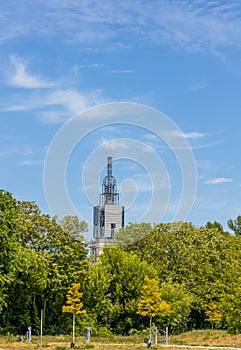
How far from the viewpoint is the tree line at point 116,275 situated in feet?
161

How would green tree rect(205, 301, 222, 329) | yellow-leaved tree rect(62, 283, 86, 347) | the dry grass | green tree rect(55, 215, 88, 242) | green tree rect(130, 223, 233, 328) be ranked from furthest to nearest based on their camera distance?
green tree rect(130, 223, 233, 328), green tree rect(205, 301, 222, 329), green tree rect(55, 215, 88, 242), the dry grass, yellow-leaved tree rect(62, 283, 86, 347)

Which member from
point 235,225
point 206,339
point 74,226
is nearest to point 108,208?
point 74,226

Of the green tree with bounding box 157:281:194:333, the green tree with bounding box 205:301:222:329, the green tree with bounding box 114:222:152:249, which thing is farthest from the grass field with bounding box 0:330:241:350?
the green tree with bounding box 114:222:152:249

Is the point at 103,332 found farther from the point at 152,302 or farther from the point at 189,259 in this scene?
the point at 189,259

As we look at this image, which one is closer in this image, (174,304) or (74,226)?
(74,226)

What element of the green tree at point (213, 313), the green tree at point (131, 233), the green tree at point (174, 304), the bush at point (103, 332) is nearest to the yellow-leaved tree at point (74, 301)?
the bush at point (103, 332)

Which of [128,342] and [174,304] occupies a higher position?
[174,304]

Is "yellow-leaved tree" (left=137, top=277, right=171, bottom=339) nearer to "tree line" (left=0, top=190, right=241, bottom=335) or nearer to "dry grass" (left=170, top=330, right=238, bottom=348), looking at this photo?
"tree line" (left=0, top=190, right=241, bottom=335)

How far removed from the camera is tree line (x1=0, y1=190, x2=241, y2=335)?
4922 cm

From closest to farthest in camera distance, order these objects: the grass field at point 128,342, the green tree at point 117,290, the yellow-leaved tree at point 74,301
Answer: the grass field at point 128,342 → the yellow-leaved tree at point 74,301 → the green tree at point 117,290

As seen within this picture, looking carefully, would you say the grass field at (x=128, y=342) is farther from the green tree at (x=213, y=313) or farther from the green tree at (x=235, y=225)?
the green tree at (x=235, y=225)

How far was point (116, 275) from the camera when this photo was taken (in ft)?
214

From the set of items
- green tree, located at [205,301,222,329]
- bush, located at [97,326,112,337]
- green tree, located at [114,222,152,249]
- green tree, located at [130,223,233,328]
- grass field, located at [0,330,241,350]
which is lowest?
grass field, located at [0,330,241,350]

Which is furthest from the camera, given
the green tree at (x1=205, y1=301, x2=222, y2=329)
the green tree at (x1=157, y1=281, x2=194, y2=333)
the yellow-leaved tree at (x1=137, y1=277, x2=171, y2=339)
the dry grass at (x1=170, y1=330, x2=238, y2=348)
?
the green tree at (x1=205, y1=301, x2=222, y2=329)
